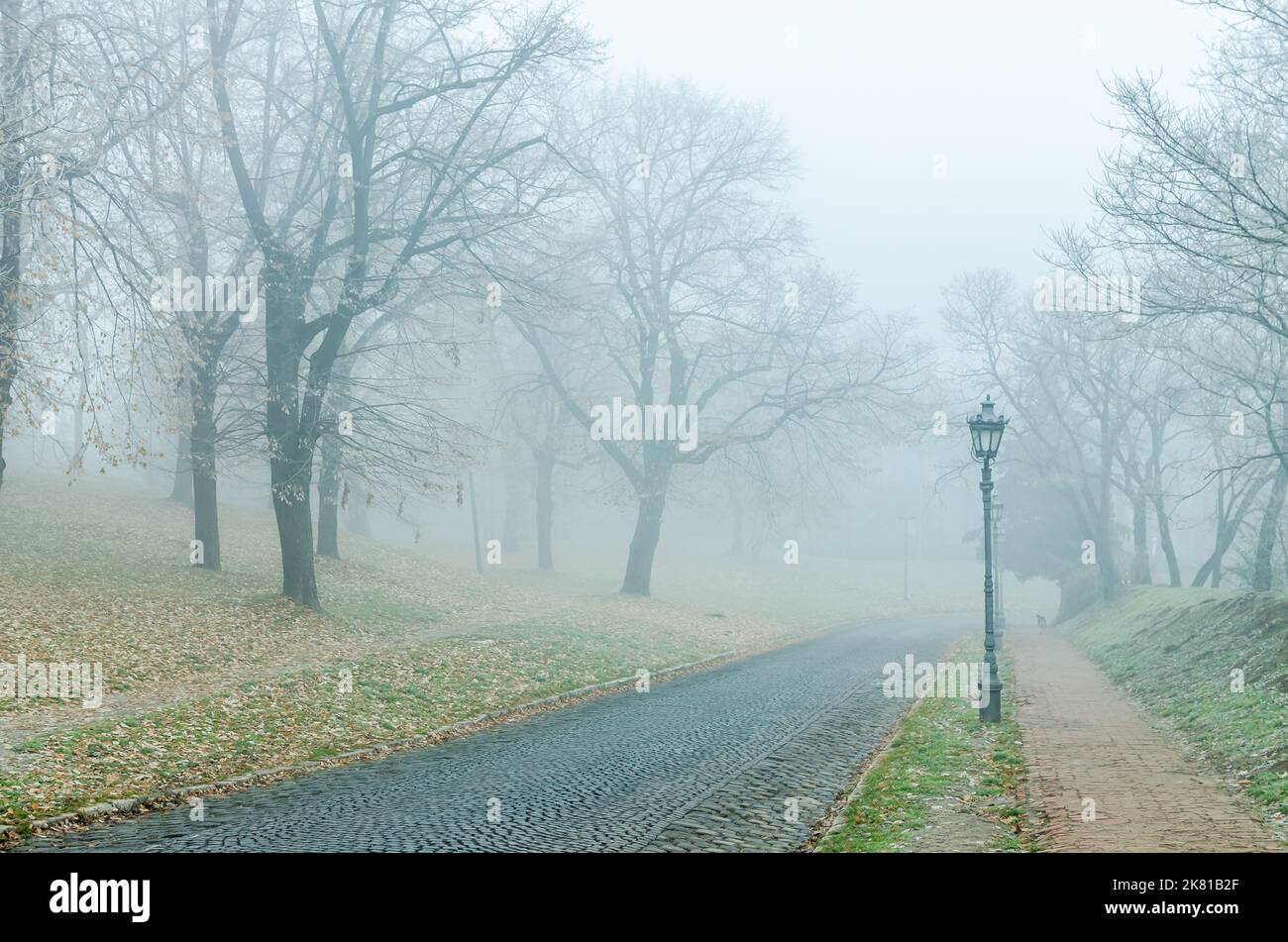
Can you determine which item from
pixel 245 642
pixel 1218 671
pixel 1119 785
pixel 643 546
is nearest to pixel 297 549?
pixel 245 642

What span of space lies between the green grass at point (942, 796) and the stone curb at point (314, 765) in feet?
18.6

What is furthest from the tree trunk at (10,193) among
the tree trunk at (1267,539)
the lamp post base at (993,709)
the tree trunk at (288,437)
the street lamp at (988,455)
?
the tree trunk at (1267,539)

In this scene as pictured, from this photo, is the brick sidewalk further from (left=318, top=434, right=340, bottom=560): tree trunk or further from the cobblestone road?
(left=318, top=434, right=340, bottom=560): tree trunk

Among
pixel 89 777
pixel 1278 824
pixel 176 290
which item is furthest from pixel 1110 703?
pixel 176 290

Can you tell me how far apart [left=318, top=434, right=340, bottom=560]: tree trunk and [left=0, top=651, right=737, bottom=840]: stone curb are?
7223 millimetres

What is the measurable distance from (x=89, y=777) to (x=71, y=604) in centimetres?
900

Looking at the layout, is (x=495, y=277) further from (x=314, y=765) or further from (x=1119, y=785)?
(x=1119, y=785)

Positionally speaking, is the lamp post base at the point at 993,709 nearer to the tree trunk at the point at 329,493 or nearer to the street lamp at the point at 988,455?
the street lamp at the point at 988,455

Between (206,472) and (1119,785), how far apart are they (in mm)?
19201

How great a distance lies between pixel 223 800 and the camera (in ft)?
32.8

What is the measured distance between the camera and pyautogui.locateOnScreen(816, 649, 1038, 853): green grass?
837cm

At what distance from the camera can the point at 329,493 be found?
26.7 m

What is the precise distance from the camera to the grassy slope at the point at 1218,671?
1113 cm
